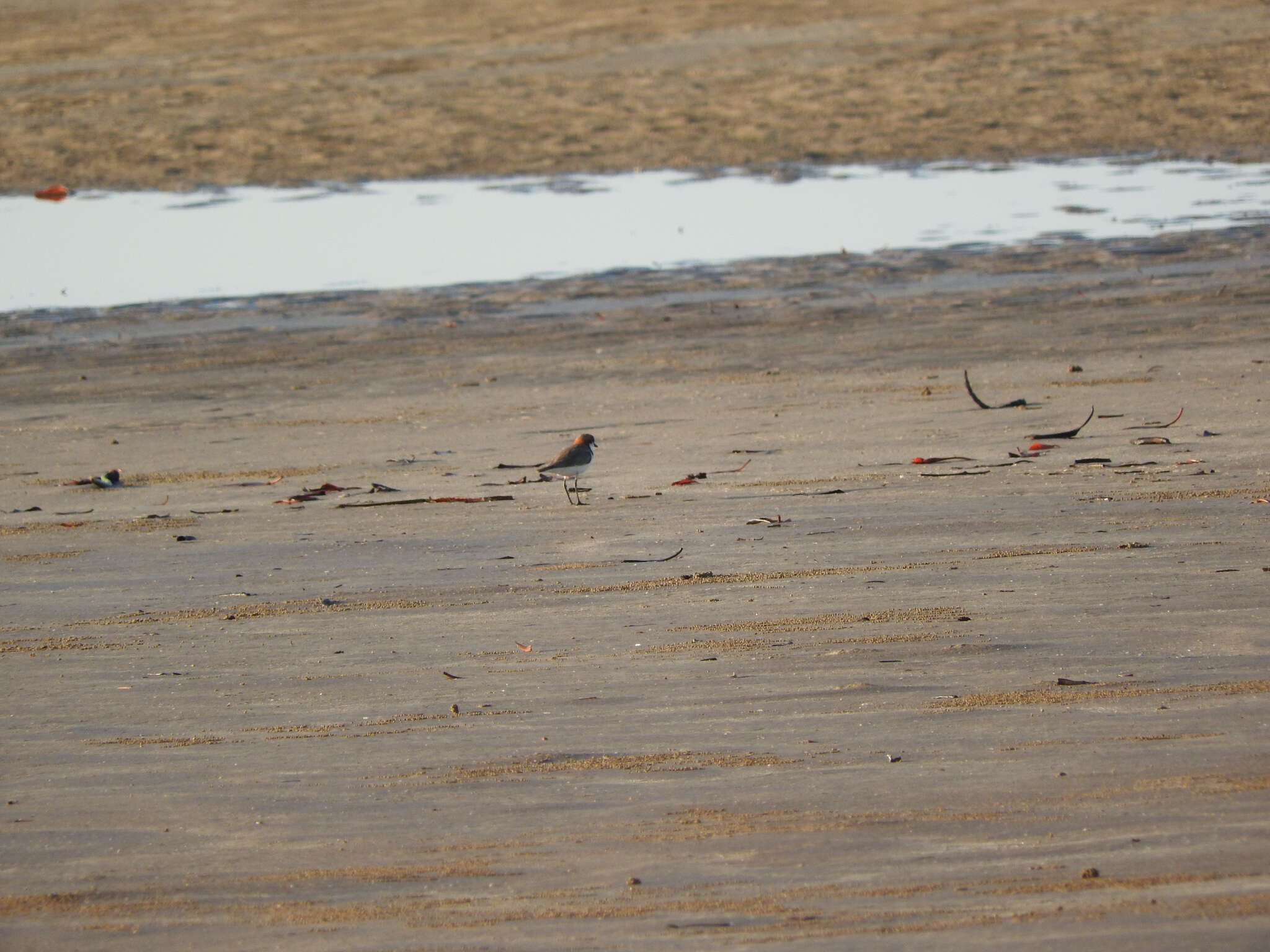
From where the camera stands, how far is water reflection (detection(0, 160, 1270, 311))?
16125 mm

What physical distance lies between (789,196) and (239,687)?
14.1m

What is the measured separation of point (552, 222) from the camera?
18.3m

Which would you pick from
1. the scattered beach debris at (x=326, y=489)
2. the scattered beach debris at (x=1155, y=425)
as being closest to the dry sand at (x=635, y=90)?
the scattered beach debris at (x=1155, y=425)

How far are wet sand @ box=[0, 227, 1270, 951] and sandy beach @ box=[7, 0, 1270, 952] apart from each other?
0.07 ft

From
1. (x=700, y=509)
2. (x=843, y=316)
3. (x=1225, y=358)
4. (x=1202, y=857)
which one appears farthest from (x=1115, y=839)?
(x=843, y=316)

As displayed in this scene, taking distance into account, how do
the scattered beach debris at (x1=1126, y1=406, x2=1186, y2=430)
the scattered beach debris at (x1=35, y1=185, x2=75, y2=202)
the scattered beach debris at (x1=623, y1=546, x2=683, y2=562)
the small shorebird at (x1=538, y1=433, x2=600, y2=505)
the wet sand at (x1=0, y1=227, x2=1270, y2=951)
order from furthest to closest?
the scattered beach debris at (x1=35, y1=185, x2=75, y2=202), the scattered beach debris at (x1=1126, y1=406, x2=1186, y2=430), the small shorebird at (x1=538, y1=433, x2=600, y2=505), the scattered beach debris at (x1=623, y1=546, x2=683, y2=562), the wet sand at (x1=0, y1=227, x2=1270, y2=951)

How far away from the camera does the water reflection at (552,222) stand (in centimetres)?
1612

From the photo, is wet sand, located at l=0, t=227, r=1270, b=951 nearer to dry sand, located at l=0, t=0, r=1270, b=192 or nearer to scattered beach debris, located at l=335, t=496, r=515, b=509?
scattered beach debris, located at l=335, t=496, r=515, b=509

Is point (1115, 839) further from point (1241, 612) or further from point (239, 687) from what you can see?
point (239, 687)

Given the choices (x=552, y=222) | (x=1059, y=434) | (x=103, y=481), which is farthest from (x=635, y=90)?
(x=1059, y=434)

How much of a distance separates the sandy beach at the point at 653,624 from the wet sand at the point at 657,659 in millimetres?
21

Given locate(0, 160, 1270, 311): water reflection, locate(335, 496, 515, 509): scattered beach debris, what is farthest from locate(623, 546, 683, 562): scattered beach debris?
locate(0, 160, 1270, 311): water reflection

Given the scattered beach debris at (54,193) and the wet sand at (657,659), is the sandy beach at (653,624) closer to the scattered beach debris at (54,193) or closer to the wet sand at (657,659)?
the wet sand at (657,659)

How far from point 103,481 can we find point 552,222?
9.42m
